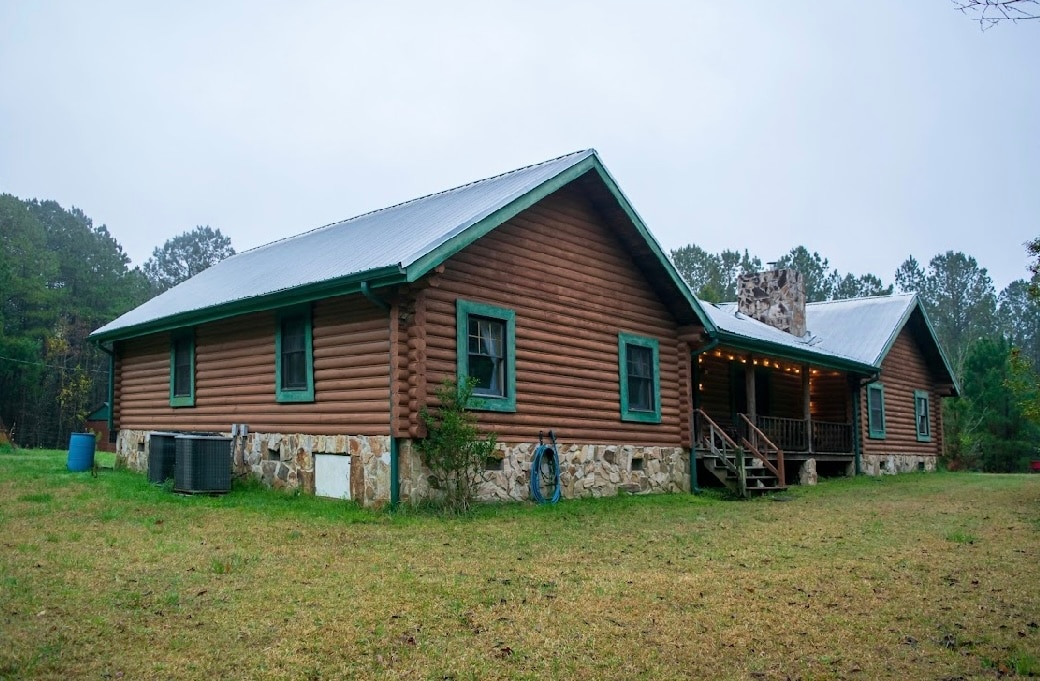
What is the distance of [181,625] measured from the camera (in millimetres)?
6660

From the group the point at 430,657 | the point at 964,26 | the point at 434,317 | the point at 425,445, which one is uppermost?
the point at 964,26

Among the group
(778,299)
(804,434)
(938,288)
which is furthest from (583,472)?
(938,288)

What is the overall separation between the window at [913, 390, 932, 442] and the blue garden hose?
21720mm

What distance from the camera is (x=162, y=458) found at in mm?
15883

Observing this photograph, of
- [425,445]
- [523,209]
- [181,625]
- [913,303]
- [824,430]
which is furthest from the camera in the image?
[913,303]

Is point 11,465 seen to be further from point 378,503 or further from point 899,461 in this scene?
point 899,461

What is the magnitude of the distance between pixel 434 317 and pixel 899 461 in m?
22.9

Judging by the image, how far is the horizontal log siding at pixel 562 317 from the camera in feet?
46.3

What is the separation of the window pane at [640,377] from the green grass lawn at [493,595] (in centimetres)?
479

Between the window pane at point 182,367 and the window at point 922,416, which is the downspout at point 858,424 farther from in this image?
the window pane at point 182,367

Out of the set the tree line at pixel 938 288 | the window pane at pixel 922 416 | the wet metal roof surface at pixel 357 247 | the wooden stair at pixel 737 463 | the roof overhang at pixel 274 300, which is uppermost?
the tree line at pixel 938 288

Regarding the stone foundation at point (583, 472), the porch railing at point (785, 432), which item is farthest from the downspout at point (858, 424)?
the stone foundation at point (583, 472)

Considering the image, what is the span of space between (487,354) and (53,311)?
46.1 metres

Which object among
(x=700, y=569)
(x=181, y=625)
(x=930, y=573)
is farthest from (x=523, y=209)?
(x=181, y=625)
